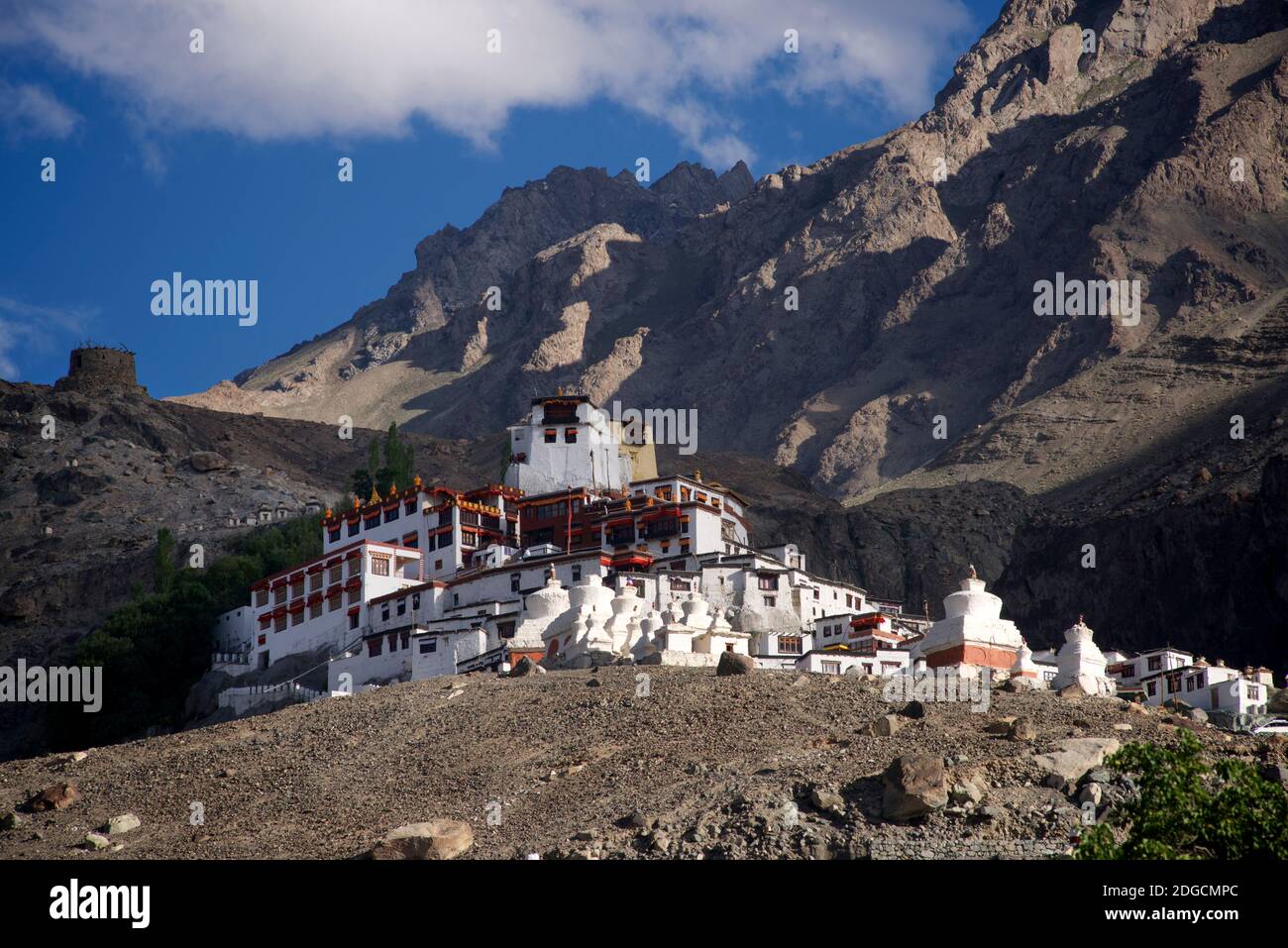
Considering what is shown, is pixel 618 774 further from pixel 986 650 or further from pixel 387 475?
pixel 387 475

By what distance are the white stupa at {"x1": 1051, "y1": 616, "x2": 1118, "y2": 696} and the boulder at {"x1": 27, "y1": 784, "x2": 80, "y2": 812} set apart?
37144mm

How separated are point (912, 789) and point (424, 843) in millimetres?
13318

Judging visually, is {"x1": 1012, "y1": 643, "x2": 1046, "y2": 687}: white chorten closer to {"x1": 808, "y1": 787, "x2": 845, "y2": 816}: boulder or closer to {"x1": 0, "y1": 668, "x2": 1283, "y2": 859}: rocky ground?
{"x1": 0, "y1": 668, "x2": 1283, "y2": 859}: rocky ground

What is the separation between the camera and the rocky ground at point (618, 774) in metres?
46.3

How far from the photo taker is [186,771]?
220 ft

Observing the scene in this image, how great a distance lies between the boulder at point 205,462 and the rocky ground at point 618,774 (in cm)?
9624

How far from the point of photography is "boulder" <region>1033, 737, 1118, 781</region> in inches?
1901

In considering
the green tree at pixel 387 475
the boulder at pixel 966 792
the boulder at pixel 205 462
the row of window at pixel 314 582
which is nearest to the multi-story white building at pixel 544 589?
the row of window at pixel 314 582

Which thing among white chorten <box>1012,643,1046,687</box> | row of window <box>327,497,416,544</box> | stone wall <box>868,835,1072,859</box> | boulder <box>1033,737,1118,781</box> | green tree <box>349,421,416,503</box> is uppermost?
green tree <box>349,421,416,503</box>

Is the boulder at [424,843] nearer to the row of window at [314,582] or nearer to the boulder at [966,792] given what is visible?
the boulder at [966,792]

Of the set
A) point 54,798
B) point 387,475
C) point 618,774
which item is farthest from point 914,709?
point 387,475

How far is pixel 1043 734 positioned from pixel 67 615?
328ft

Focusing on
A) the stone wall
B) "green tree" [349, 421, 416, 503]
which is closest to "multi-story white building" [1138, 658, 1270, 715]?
the stone wall
